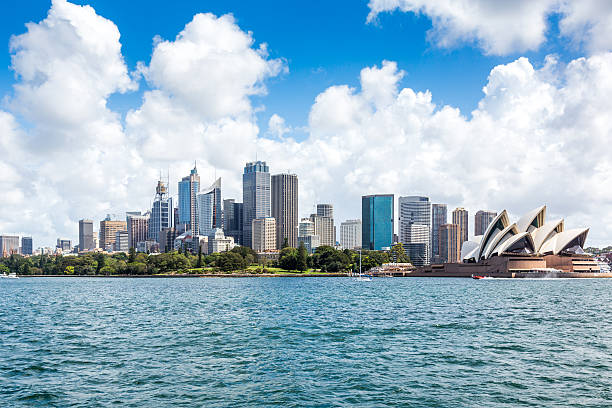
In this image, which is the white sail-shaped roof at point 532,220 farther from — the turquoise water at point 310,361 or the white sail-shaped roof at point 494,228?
the turquoise water at point 310,361

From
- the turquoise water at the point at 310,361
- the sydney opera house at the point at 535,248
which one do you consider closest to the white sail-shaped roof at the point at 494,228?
the sydney opera house at the point at 535,248

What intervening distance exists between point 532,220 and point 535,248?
26.4 feet

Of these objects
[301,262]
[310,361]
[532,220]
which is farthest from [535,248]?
[310,361]

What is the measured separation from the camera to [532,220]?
135m

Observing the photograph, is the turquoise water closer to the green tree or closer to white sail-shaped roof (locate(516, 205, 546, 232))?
white sail-shaped roof (locate(516, 205, 546, 232))

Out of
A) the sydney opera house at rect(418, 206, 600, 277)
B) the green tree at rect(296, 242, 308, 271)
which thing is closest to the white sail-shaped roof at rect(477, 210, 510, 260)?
the sydney opera house at rect(418, 206, 600, 277)

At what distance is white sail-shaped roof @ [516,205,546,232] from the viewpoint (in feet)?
442

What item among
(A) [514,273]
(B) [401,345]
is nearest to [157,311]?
(B) [401,345]

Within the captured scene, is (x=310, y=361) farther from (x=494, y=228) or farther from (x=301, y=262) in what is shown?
(x=301, y=262)

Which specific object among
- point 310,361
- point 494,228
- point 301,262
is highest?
point 494,228

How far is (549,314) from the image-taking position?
41406mm

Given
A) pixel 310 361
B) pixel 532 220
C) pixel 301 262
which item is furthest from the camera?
pixel 301 262

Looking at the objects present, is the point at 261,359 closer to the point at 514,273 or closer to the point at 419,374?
the point at 419,374

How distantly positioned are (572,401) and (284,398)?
29.3 ft
